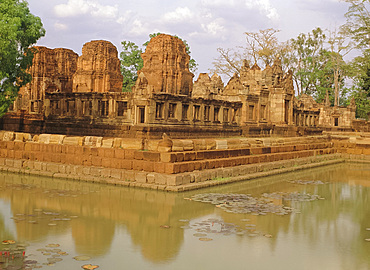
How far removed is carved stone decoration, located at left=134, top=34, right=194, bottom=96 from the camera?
36281 mm

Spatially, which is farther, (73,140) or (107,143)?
(73,140)

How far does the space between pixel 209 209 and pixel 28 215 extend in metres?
3.67

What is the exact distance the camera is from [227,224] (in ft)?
Answer: 24.8

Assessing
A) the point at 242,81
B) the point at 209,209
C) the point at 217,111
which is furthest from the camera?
the point at 242,81

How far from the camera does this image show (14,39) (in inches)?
664

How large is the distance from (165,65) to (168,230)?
30429mm

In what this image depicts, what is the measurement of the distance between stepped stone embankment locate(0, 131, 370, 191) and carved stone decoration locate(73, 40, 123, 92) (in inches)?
1148

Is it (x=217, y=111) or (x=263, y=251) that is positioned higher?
(x=217, y=111)

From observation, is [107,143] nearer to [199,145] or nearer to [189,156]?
[189,156]

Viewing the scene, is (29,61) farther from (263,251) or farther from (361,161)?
(361,161)

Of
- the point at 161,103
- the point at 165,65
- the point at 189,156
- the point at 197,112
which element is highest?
the point at 165,65

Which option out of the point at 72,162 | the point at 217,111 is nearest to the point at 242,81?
the point at 217,111

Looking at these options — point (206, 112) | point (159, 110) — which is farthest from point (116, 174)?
point (206, 112)

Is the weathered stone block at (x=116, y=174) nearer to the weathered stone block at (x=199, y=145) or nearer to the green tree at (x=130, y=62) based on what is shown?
the weathered stone block at (x=199, y=145)
